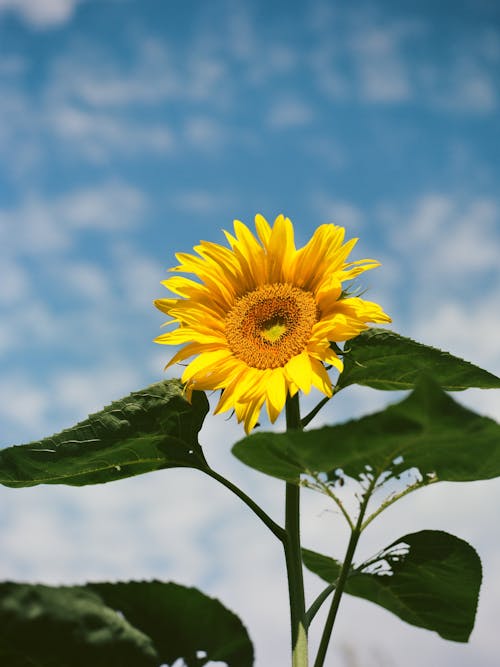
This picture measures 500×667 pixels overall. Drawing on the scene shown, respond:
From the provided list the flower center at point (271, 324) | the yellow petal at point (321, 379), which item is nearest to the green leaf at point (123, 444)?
the flower center at point (271, 324)

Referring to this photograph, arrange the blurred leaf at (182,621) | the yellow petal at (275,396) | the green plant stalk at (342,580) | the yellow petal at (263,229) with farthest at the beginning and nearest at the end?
the yellow petal at (263,229)
the yellow petal at (275,396)
the green plant stalk at (342,580)
the blurred leaf at (182,621)

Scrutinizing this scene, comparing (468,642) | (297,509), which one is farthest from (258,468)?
(468,642)

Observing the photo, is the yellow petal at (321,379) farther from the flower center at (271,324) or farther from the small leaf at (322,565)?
the small leaf at (322,565)

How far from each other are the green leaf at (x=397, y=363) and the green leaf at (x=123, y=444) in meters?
0.49

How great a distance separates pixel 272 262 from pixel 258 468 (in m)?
0.93

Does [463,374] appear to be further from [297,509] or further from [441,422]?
[441,422]

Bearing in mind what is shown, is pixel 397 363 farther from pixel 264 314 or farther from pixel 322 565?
pixel 322 565

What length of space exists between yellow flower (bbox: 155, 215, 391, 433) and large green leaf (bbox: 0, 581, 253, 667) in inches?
26.8

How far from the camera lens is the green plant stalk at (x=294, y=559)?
7.06ft

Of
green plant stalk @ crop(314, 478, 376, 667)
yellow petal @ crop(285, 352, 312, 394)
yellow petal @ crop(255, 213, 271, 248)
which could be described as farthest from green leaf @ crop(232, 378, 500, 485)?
yellow petal @ crop(255, 213, 271, 248)

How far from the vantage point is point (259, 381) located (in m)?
2.51

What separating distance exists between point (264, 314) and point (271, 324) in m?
0.11

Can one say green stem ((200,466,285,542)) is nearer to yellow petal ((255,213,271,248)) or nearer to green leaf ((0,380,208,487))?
green leaf ((0,380,208,487))

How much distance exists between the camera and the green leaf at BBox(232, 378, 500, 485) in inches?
64.7
